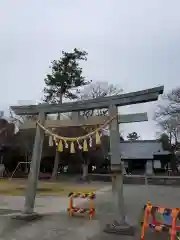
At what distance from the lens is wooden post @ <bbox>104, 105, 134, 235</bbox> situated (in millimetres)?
6953

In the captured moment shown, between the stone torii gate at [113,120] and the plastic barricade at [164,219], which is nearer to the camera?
the plastic barricade at [164,219]

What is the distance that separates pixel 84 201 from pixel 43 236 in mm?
6237

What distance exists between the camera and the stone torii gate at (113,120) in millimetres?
7246

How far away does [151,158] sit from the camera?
34.7 meters

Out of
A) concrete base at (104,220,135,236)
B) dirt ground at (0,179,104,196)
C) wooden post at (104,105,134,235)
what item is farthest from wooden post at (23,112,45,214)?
dirt ground at (0,179,104,196)

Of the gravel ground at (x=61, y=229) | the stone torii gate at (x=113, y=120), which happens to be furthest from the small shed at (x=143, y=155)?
the gravel ground at (x=61, y=229)

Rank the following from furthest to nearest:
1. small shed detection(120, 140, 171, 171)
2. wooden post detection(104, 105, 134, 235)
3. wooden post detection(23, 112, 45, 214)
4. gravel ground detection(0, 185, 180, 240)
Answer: small shed detection(120, 140, 171, 171)
wooden post detection(23, 112, 45, 214)
wooden post detection(104, 105, 134, 235)
gravel ground detection(0, 185, 180, 240)

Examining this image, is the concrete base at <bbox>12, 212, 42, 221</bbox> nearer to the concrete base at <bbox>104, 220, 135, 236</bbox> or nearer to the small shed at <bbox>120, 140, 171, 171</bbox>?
the concrete base at <bbox>104, 220, 135, 236</bbox>

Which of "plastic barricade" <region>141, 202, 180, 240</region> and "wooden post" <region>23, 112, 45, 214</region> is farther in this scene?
"wooden post" <region>23, 112, 45, 214</region>

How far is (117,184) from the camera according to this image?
7.41 metres

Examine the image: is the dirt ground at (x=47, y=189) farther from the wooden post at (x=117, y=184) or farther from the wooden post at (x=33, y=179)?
the wooden post at (x=117, y=184)

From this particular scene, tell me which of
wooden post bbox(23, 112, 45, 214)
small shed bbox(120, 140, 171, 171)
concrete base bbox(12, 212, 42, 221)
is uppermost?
small shed bbox(120, 140, 171, 171)

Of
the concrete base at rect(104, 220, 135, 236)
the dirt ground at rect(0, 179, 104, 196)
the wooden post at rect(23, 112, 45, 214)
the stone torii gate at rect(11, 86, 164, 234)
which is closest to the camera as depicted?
the concrete base at rect(104, 220, 135, 236)

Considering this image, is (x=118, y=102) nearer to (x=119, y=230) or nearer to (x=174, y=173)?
(x=119, y=230)
